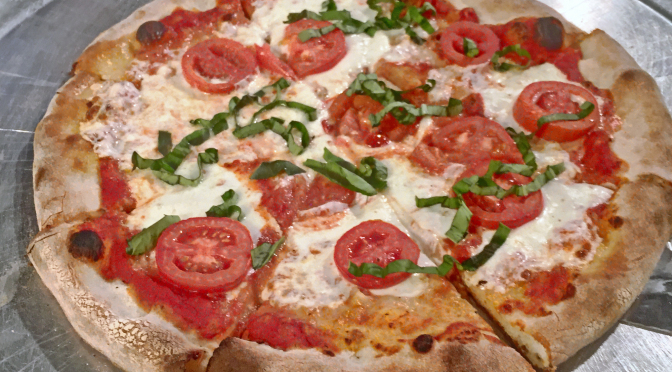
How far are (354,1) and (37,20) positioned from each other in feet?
8.44

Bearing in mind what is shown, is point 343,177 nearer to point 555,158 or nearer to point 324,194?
point 324,194

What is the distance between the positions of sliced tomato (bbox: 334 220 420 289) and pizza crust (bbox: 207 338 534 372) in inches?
14.5

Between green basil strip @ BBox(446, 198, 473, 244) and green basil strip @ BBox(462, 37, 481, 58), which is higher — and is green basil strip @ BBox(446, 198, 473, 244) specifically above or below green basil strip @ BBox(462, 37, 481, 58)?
below

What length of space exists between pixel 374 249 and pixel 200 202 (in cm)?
101

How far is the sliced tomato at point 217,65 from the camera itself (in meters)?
3.75

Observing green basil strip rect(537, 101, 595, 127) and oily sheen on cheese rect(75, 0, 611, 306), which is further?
green basil strip rect(537, 101, 595, 127)

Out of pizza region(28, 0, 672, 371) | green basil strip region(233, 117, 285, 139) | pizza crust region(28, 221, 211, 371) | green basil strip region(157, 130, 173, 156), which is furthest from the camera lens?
green basil strip region(233, 117, 285, 139)

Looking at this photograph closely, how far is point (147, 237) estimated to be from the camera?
117 inches

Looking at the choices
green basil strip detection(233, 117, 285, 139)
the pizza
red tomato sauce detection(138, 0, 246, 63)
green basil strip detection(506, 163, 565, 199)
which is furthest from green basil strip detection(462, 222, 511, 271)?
red tomato sauce detection(138, 0, 246, 63)

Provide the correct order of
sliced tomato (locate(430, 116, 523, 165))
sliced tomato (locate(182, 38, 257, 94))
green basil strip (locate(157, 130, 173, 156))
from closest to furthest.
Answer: sliced tomato (locate(430, 116, 523, 165))
green basil strip (locate(157, 130, 173, 156))
sliced tomato (locate(182, 38, 257, 94))

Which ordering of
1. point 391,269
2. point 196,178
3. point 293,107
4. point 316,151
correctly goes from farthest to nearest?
point 293,107 < point 316,151 < point 196,178 < point 391,269

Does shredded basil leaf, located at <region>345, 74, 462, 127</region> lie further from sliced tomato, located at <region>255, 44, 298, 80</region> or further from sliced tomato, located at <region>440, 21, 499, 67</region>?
sliced tomato, located at <region>255, 44, 298, 80</region>

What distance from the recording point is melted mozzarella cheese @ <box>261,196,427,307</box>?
281 centimetres

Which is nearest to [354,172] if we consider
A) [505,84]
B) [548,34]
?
[505,84]
